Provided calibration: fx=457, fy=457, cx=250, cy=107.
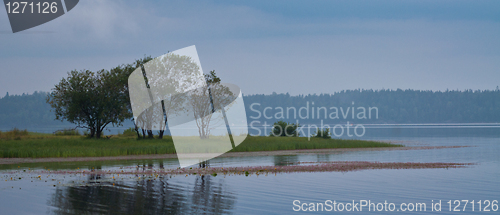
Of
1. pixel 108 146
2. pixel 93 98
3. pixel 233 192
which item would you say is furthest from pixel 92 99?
pixel 233 192

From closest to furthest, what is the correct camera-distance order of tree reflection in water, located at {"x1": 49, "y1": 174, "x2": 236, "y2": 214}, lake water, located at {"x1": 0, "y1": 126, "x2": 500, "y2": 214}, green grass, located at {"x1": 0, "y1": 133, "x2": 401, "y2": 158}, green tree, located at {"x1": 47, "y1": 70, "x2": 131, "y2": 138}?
1. tree reflection in water, located at {"x1": 49, "y1": 174, "x2": 236, "y2": 214}
2. lake water, located at {"x1": 0, "y1": 126, "x2": 500, "y2": 214}
3. green grass, located at {"x1": 0, "y1": 133, "x2": 401, "y2": 158}
4. green tree, located at {"x1": 47, "y1": 70, "x2": 131, "y2": 138}

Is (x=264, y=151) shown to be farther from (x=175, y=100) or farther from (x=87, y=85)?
(x=87, y=85)

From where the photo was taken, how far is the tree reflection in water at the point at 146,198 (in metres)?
13.4

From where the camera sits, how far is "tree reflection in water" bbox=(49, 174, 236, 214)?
13422mm

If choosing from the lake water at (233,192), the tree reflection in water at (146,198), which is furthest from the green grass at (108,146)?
the tree reflection in water at (146,198)

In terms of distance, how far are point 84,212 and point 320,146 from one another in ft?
122

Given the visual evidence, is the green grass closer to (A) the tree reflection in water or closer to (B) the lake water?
(B) the lake water

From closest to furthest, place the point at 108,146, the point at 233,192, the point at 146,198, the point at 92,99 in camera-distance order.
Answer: the point at 146,198 < the point at 233,192 < the point at 108,146 < the point at 92,99

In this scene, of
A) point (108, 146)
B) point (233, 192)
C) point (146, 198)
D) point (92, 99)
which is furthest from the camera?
point (92, 99)

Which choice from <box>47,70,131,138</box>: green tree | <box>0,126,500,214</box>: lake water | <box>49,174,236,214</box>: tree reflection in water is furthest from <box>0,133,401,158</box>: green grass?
<box>49,174,236,214</box>: tree reflection in water

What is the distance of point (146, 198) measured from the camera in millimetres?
15266

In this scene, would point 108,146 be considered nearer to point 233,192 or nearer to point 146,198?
point 233,192

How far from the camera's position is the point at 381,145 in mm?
52188

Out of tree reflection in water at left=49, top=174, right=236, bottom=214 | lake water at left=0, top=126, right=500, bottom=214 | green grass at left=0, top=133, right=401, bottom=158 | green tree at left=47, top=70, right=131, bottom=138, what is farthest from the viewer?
green tree at left=47, top=70, right=131, bottom=138
